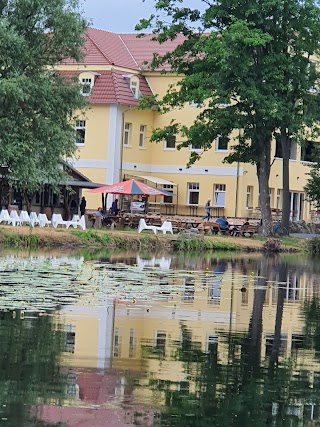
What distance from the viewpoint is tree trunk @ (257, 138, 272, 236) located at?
63.3 m

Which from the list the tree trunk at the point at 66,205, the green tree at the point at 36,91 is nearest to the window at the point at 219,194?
the tree trunk at the point at 66,205

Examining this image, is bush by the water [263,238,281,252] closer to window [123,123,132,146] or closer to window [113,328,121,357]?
window [123,123,132,146]

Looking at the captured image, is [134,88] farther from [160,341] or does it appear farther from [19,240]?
[160,341]

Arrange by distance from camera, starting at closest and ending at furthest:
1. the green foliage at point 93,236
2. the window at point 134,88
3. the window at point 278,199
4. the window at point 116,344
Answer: the window at point 116,344 → the green foliage at point 93,236 → the window at point 134,88 → the window at point 278,199

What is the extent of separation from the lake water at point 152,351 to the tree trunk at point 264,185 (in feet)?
106

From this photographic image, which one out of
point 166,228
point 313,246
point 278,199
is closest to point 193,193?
point 278,199

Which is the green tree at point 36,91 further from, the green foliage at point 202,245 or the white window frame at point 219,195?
the white window frame at point 219,195

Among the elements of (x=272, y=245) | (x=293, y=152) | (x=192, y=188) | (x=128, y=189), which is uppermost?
(x=293, y=152)

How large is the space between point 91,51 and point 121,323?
6777 cm

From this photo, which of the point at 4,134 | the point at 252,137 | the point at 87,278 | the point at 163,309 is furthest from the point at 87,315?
the point at 252,137

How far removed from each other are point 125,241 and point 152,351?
3565 cm

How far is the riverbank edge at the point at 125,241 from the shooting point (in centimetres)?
4681

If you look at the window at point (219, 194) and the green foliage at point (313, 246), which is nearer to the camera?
the green foliage at point (313, 246)

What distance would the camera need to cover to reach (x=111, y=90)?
83.1 m
